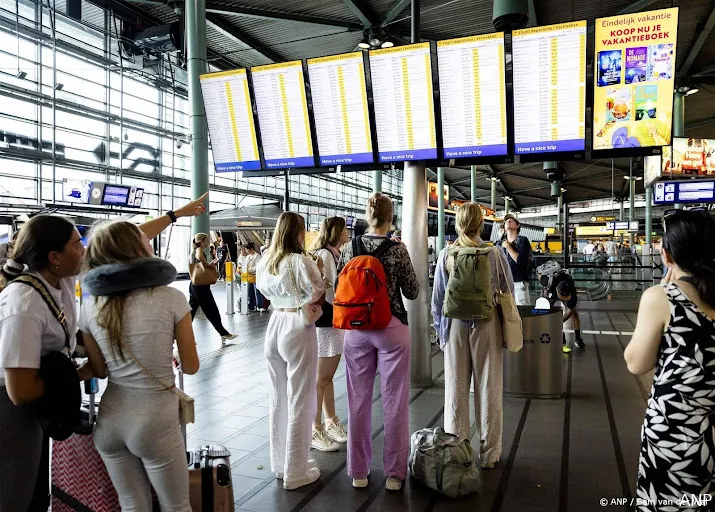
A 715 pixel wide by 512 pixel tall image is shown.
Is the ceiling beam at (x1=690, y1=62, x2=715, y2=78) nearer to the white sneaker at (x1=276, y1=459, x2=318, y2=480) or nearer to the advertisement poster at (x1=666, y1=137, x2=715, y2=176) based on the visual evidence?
the advertisement poster at (x1=666, y1=137, x2=715, y2=176)

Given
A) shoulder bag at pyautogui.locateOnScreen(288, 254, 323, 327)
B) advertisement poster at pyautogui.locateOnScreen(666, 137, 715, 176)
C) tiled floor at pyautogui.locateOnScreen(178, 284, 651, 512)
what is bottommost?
tiled floor at pyautogui.locateOnScreen(178, 284, 651, 512)

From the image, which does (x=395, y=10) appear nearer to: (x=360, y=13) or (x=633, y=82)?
(x=360, y=13)

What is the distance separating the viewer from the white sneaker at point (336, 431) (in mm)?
4203

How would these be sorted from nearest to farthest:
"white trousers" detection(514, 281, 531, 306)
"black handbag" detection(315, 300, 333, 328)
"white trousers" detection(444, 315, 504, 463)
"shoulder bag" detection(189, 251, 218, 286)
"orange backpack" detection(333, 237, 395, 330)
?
"orange backpack" detection(333, 237, 395, 330) → "white trousers" detection(444, 315, 504, 463) → "black handbag" detection(315, 300, 333, 328) → "white trousers" detection(514, 281, 531, 306) → "shoulder bag" detection(189, 251, 218, 286)

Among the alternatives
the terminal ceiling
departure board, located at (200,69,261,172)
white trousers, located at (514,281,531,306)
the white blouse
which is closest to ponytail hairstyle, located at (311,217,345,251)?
the white blouse

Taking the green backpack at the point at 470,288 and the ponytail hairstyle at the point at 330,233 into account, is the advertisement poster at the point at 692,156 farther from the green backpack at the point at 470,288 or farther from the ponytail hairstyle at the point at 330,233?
the ponytail hairstyle at the point at 330,233

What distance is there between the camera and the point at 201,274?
8109 millimetres

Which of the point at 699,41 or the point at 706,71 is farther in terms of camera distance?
the point at 706,71

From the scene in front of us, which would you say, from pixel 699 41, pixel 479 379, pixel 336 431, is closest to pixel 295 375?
pixel 336 431

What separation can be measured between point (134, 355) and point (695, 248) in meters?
2.13

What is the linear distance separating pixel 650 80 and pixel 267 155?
3.80 m

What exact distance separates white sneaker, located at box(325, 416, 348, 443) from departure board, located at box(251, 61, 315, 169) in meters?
2.72

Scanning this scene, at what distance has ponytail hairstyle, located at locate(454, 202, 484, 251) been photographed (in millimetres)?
3689

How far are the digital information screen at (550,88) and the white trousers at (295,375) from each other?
286 cm
